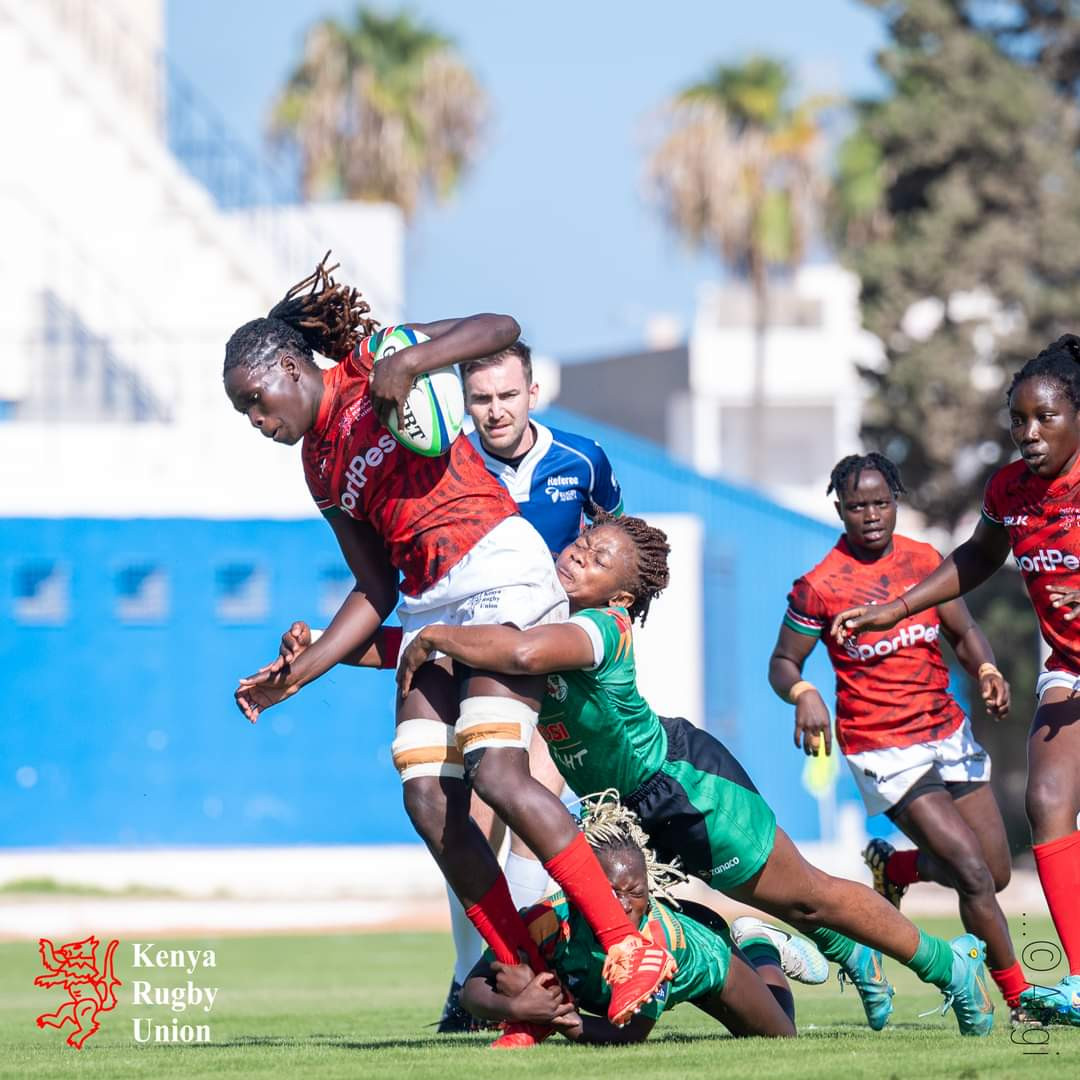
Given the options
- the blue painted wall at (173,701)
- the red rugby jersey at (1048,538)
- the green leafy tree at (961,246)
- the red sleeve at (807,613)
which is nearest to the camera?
the red rugby jersey at (1048,538)

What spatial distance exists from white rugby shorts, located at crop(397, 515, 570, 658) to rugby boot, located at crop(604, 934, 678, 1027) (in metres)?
1.05

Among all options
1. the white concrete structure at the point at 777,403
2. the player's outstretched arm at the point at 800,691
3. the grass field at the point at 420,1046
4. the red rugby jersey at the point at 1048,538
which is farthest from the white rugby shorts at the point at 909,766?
the white concrete structure at the point at 777,403

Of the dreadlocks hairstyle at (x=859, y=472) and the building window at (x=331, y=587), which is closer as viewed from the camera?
the dreadlocks hairstyle at (x=859, y=472)

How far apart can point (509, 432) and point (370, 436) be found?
1.48 meters

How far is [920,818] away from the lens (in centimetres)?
808

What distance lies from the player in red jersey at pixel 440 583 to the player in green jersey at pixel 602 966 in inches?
4.2

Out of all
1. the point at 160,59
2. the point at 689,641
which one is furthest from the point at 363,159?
the point at 689,641

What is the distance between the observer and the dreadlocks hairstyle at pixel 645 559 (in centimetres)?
686

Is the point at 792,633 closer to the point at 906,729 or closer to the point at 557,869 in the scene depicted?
the point at 906,729

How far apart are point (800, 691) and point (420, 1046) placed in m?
2.25

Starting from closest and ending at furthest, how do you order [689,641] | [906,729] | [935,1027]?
[935,1027] → [906,729] → [689,641]

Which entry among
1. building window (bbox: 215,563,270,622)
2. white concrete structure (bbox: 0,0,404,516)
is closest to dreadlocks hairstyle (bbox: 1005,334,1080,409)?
building window (bbox: 215,563,270,622)

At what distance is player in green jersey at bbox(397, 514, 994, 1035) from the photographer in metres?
6.47

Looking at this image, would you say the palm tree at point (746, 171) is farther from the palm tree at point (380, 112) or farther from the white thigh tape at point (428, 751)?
the white thigh tape at point (428, 751)
